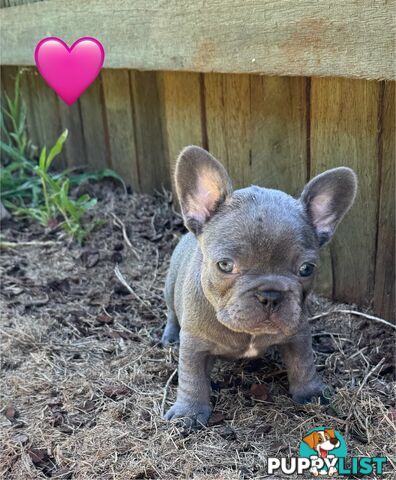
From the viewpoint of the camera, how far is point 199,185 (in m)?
2.77

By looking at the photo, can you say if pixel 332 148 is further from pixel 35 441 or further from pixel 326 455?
pixel 35 441

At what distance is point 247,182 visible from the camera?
406cm

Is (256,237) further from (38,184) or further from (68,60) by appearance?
(38,184)

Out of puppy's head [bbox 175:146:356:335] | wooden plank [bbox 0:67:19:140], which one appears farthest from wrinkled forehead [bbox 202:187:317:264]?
wooden plank [bbox 0:67:19:140]

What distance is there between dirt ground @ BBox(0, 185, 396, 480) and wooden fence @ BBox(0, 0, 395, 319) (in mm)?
592

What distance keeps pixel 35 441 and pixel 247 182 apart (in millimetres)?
2075

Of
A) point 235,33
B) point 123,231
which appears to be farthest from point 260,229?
point 123,231

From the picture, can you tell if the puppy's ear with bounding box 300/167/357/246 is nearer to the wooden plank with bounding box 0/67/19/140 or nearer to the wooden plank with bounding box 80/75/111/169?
the wooden plank with bounding box 80/75/111/169

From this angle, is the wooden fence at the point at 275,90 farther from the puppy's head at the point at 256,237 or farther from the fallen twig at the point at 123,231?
the puppy's head at the point at 256,237

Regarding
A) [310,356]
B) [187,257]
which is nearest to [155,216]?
[187,257]

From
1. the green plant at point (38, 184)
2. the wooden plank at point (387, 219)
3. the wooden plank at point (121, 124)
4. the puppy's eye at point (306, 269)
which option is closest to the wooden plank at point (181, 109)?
the wooden plank at point (121, 124)

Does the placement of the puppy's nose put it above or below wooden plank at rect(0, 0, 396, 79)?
below

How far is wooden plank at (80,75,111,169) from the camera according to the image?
528 cm

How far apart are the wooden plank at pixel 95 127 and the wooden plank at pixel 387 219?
107 inches
